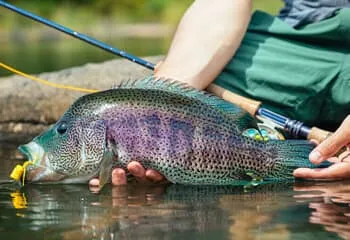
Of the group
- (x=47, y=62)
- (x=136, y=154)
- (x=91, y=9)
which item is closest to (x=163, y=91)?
(x=136, y=154)

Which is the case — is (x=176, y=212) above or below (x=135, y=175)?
below

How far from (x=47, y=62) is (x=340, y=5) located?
8.40 metres

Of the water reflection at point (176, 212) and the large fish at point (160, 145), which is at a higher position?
the large fish at point (160, 145)

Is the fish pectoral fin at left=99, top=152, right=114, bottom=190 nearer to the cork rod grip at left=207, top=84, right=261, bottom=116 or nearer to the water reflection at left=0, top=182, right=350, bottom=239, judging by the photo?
the water reflection at left=0, top=182, right=350, bottom=239

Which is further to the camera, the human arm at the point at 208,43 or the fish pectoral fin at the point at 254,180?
the human arm at the point at 208,43

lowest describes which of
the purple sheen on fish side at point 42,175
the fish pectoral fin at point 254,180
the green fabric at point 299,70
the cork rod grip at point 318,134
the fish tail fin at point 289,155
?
the fish pectoral fin at point 254,180

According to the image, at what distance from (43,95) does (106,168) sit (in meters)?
2.33

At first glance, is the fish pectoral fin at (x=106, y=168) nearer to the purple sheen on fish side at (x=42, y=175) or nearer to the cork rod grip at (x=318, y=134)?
the purple sheen on fish side at (x=42, y=175)

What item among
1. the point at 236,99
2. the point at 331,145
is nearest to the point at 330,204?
the point at 331,145

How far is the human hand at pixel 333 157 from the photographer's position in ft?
12.0

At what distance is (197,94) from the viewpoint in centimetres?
383

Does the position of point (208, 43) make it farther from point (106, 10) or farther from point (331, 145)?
point (106, 10)

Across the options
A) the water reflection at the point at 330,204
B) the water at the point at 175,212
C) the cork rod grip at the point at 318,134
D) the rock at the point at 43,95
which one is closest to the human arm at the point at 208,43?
the cork rod grip at the point at 318,134

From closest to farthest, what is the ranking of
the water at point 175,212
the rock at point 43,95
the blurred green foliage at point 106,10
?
the water at point 175,212 < the rock at point 43,95 < the blurred green foliage at point 106,10
